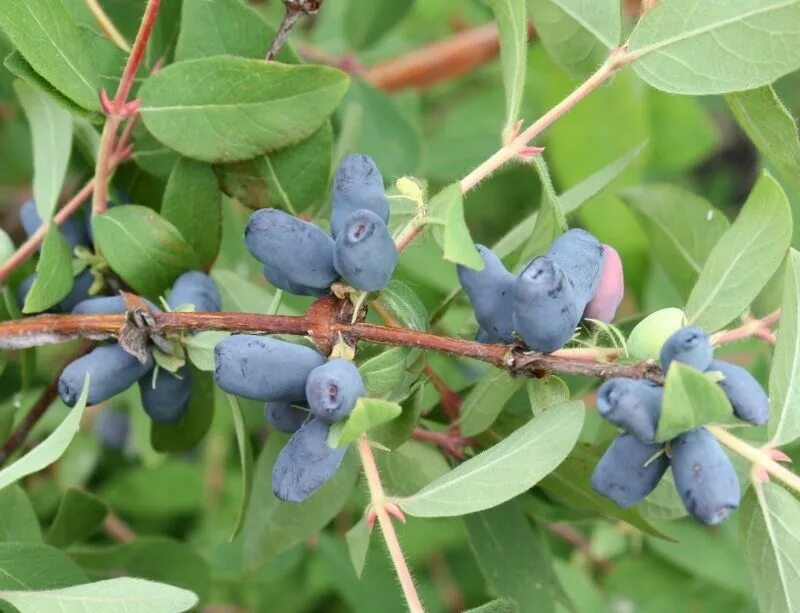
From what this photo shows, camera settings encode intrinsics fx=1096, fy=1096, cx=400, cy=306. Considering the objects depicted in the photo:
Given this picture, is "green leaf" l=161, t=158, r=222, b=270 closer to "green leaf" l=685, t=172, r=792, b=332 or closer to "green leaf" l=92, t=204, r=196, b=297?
"green leaf" l=92, t=204, r=196, b=297

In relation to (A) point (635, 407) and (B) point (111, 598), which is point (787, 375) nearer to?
(A) point (635, 407)

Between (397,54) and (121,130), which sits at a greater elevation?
(121,130)

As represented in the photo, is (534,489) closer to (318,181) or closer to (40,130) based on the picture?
(318,181)

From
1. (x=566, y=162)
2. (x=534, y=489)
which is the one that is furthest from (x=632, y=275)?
(x=534, y=489)

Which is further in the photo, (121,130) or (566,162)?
(566,162)

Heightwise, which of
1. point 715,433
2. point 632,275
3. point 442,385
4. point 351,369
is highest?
point 351,369

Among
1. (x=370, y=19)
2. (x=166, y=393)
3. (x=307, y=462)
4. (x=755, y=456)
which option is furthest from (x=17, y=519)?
(x=370, y=19)

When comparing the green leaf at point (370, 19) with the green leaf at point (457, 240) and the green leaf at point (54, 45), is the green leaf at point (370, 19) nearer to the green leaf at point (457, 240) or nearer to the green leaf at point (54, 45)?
the green leaf at point (54, 45)
